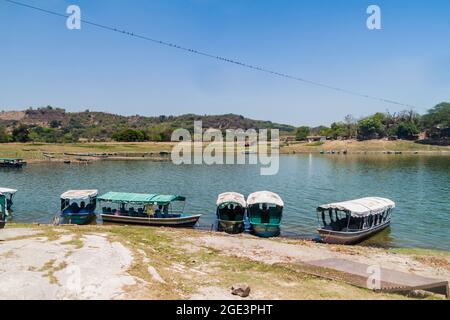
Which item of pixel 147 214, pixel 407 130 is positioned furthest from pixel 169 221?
pixel 407 130

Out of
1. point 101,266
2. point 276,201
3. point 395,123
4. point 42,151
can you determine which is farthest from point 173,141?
point 101,266

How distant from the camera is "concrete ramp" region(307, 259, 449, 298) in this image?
15906 millimetres

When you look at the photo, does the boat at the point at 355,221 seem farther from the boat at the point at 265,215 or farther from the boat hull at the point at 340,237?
the boat at the point at 265,215

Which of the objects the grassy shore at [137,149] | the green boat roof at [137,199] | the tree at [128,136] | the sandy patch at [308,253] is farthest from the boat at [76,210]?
the tree at [128,136]

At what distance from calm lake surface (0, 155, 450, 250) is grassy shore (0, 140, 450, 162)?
117 ft

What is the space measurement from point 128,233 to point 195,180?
44.8 meters

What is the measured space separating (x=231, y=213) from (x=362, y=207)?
10848 mm

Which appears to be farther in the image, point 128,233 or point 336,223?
point 336,223

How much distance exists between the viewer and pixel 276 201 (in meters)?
32.9

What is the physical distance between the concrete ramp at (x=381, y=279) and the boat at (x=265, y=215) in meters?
12.3

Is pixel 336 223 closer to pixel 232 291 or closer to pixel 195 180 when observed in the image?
pixel 232 291

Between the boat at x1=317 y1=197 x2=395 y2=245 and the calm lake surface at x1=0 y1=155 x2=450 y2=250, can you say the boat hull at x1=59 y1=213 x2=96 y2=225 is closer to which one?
the calm lake surface at x1=0 y1=155 x2=450 y2=250

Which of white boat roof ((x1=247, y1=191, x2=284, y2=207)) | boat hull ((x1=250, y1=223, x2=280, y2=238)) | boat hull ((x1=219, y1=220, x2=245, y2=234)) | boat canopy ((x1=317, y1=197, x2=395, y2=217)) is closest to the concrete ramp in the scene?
boat canopy ((x1=317, y1=197, x2=395, y2=217))
